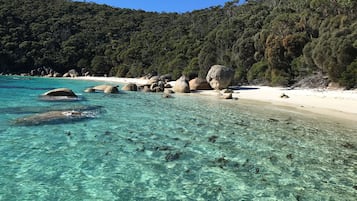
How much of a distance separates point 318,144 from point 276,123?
4.04 meters

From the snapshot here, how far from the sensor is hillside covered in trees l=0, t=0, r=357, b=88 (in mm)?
33031

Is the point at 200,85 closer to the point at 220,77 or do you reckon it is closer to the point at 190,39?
the point at 220,77

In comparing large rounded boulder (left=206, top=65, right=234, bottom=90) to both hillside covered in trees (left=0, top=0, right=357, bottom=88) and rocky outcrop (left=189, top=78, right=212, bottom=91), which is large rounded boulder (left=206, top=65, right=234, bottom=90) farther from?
hillside covered in trees (left=0, top=0, right=357, bottom=88)

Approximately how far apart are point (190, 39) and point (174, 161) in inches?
2536

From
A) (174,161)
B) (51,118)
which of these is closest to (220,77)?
(51,118)

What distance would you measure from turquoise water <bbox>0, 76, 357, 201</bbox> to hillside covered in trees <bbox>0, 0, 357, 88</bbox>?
18280mm

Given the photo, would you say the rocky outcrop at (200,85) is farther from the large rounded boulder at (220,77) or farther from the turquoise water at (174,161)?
the turquoise water at (174,161)

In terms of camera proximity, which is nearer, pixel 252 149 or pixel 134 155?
pixel 134 155

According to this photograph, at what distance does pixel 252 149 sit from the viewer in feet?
31.1

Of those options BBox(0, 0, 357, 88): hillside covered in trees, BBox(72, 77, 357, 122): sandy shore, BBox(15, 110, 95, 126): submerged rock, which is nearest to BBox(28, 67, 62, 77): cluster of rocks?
BBox(0, 0, 357, 88): hillside covered in trees

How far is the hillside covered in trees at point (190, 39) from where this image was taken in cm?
3303

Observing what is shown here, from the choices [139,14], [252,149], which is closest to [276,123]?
[252,149]

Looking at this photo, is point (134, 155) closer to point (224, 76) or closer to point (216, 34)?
point (224, 76)

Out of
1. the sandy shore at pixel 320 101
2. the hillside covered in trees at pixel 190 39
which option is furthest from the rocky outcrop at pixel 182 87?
the hillside covered in trees at pixel 190 39
